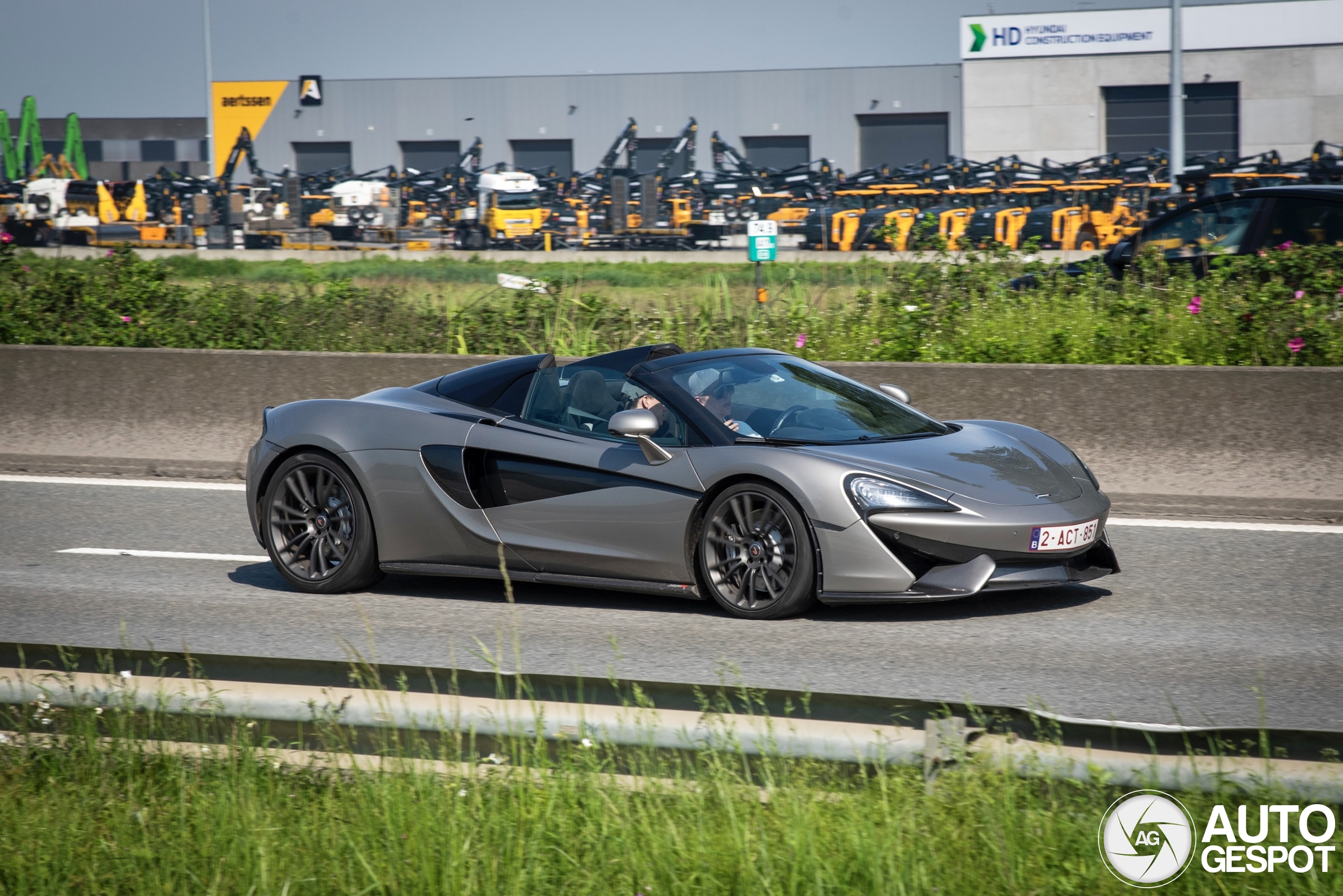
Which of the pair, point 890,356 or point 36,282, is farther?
point 36,282

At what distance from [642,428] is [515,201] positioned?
4017 cm

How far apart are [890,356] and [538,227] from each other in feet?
115

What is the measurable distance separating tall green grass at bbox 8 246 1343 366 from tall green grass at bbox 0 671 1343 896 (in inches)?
293

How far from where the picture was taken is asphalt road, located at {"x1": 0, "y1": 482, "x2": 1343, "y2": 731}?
5.12 metres

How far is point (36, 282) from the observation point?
1287 cm

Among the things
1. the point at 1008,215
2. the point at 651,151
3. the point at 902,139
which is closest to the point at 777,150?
the point at 902,139

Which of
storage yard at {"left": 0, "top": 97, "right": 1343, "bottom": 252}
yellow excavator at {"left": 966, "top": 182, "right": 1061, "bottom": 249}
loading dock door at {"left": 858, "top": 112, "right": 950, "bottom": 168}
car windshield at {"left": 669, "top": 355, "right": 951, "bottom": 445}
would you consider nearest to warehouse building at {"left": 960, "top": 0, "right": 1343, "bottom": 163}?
loading dock door at {"left": 858, "top": 112, "right": 950, "bottom": 168}

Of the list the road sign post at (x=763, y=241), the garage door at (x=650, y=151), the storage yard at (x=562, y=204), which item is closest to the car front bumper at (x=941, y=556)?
the road sign post at (x=763, y=241)

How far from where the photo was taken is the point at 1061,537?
6008 mm

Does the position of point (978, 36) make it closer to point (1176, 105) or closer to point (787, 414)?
point (1176, 105)

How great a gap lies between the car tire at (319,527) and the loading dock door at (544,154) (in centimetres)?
6604

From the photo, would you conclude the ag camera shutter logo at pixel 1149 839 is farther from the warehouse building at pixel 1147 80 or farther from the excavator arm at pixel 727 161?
the warehouse building at pixel 1147 80

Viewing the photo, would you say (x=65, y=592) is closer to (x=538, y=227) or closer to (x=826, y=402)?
(x=826, y=402)

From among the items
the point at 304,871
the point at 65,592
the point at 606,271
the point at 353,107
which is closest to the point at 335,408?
the point at 65,592
